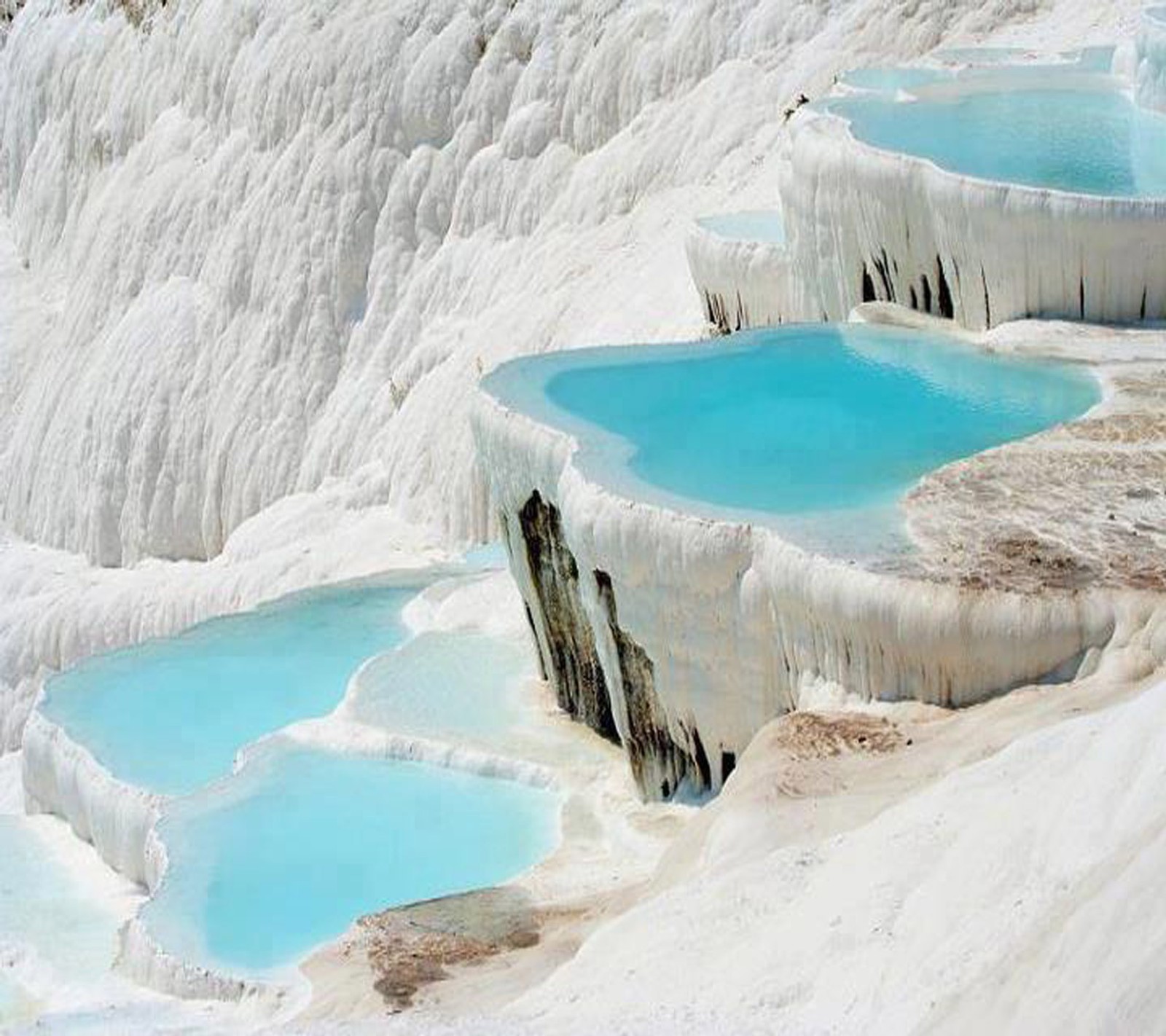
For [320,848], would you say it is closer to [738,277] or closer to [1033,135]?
[738,277]

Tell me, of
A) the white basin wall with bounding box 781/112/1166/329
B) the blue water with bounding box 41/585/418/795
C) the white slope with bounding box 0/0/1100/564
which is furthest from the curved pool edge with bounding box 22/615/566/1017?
the white slope with bounding box 0/0/1100/564

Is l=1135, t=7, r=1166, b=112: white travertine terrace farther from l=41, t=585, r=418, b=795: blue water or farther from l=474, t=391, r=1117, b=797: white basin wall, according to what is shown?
l=41, t=585, r=418, b=795: blue water

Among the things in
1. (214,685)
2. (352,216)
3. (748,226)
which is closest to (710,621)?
(214,685)

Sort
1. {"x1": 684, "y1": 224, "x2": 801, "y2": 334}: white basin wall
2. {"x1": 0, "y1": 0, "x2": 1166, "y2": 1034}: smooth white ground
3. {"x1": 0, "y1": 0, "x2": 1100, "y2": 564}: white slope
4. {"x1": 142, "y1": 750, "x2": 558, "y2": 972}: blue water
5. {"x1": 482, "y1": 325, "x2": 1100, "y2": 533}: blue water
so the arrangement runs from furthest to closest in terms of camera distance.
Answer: {"x1": 0, "y1": 0, "x2": 1100, "y2": 564}: white slope, {"x1": 0, "y1": 0, "x2": 1166, "y2": 1034}: smooth white ground, {"x1": 684, "y1": 224, "x2": 801, "y2": 334}: white basin wall, {"x1": 482, "y1": 325, "x2": 1100, "y2": 533}: blue water, {"x1": 142, "y1": 750, "x2": 558, "y2": 972}: blue water

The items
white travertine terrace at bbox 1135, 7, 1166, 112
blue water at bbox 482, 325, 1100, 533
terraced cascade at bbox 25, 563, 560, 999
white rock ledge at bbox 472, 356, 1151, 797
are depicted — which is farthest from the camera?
white travertine terrace at bbox 1135, 7, 1166, 112

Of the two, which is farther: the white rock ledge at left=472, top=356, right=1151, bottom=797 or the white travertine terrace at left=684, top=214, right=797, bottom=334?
the white travertine terrace at left=684, top=214, right=797, bottom=334

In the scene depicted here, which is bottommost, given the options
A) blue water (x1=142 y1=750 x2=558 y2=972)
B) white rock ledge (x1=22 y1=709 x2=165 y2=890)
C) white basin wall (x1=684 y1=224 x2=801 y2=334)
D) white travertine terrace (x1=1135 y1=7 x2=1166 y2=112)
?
white rock ledge (x1=22 y1=709 x2=165 y2=890)
